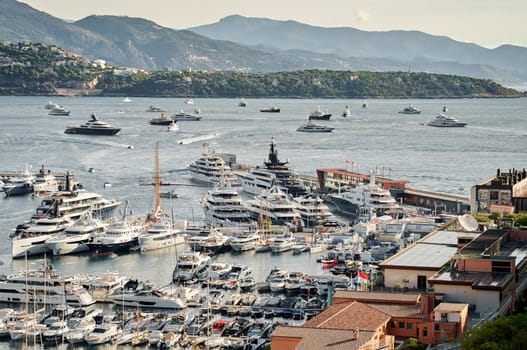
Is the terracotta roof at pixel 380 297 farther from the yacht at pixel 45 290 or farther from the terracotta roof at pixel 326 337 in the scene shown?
the yacht at pixel 45 290

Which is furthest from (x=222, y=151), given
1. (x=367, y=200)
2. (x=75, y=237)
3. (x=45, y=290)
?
(x=45, y=290)

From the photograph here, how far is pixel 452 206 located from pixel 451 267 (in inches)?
704

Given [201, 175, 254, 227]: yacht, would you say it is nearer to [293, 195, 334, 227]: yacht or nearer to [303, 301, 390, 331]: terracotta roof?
[293, 195, 334, 227]: yacht

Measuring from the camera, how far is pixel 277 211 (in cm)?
2923

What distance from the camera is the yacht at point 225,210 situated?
29188mm

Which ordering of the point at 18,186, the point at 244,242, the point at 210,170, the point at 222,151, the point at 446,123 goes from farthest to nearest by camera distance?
the point at 446,123 → the point at 222,151 → the point at 210,170 → the point at 18,186 → the point at 244,242

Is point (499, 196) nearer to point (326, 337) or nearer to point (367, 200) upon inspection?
point (367, 200)

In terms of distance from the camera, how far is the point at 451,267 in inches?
545

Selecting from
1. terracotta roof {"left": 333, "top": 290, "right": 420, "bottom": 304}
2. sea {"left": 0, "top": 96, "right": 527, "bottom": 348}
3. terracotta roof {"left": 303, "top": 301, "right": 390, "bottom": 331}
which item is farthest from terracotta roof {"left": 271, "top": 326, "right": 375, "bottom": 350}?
sea {"left": 0, "top": 96, "right": 527, "bottom": 348}

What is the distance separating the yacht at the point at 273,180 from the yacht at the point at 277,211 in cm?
412

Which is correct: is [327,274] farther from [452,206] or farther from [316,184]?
[316,184]

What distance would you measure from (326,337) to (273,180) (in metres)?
23.5

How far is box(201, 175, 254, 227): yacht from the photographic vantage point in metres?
29.2

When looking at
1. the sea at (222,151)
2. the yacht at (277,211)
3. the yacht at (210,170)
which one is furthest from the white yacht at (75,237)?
the yacht at (210,170)
